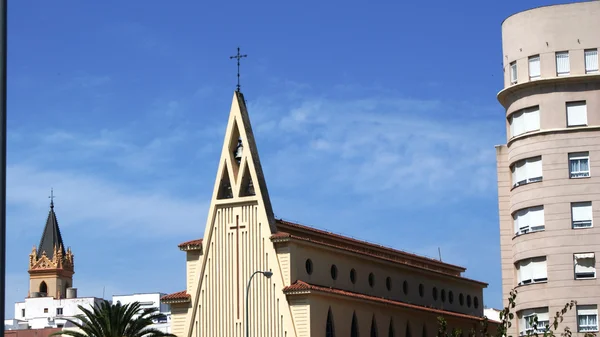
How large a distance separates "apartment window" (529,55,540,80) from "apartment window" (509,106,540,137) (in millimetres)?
1549

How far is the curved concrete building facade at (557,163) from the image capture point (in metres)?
54.1

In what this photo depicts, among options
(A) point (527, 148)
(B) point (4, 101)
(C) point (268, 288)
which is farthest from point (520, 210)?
(B) point (4, 101)

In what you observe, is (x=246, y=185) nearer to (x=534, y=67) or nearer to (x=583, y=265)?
(x=534, y=67)

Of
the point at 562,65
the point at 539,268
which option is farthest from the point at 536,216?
the point at 562,65

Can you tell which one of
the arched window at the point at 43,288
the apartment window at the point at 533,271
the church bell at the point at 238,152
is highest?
the arched window at the point at 43,288

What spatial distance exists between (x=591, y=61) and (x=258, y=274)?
2347 cm

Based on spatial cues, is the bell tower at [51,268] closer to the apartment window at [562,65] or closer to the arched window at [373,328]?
the arched window at [373,328]

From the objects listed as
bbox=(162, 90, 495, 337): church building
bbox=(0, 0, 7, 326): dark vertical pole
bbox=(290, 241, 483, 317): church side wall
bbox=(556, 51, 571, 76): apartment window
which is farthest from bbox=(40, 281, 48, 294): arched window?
bbox=(0, 0, 7, 326): dark vertical pole

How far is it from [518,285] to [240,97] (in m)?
22.6

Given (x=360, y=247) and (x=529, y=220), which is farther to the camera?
(x=360, y=247)

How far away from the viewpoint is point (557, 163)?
181 ft

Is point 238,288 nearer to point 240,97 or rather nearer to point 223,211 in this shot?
point 223,211

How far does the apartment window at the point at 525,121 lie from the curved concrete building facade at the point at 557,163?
0.16 ft

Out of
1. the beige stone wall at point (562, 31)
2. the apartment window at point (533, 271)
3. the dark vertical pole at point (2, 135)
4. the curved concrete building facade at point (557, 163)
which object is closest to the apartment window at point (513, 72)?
the curved concrete building facade at point (557, 163)
